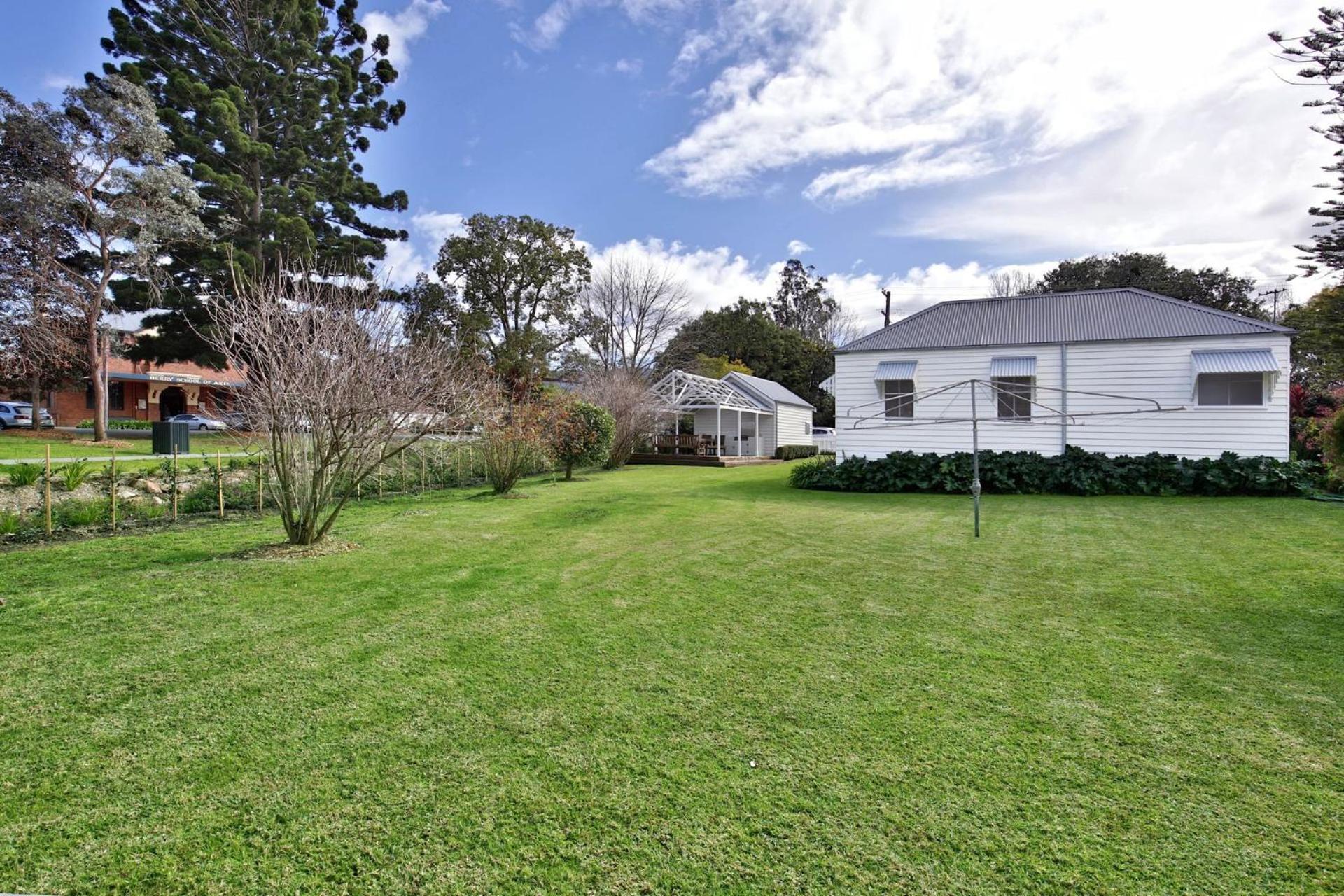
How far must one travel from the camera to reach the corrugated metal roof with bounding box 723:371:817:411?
26984mm

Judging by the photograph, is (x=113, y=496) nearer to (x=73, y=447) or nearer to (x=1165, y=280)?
(x=73, y=447)

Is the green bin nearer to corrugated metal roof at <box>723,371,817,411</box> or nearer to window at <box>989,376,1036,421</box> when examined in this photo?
window at <box>989,376,1036,421</box>

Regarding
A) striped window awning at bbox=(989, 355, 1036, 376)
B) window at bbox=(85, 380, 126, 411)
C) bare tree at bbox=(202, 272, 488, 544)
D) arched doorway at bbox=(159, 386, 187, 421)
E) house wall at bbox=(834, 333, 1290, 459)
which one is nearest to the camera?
bare tree at bbox=(202, 272, 488, 544)

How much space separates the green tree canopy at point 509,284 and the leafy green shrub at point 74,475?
18928mm

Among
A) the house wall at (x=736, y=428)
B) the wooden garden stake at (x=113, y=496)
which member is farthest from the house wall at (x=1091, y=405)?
the wooden garden stake at (x=113, y=496)

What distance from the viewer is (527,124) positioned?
13.7 m

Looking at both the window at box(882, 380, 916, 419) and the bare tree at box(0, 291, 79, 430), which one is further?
the bare tree at box(0, 291, 79, 430)

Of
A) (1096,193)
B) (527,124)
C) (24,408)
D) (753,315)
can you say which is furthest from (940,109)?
(24,408)

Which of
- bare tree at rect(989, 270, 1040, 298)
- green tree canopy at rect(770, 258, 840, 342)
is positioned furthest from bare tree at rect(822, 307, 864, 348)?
bare tree at rect(989, 270, 1040, 298)

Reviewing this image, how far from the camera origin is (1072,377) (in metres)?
13.3

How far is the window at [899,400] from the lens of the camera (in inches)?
569

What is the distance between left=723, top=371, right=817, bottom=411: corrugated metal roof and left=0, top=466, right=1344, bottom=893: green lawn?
70.2 ft

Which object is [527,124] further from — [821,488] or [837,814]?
[837,814]

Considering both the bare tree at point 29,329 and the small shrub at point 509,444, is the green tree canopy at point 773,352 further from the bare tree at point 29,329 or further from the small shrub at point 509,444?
the bare tree at point 29,329
